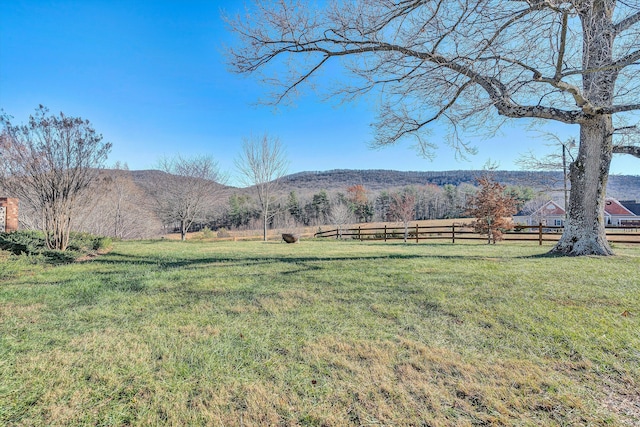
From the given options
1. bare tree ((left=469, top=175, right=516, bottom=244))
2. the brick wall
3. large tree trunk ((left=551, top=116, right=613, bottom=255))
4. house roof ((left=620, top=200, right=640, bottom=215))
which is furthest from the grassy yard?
house roof ((left=620, top=200, right=640, bottom=215))

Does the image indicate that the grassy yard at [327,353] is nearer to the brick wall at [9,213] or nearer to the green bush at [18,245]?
the green bush at [18,245]

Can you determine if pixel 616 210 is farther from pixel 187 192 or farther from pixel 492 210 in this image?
pixel 187 192

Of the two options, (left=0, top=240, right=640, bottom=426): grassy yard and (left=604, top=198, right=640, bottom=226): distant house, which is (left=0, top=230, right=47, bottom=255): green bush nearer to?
(left=0, top=240, right=640, bottom=426): grassy yard

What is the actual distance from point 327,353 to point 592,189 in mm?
8039

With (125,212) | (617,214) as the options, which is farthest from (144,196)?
(617,214)

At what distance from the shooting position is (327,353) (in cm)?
249

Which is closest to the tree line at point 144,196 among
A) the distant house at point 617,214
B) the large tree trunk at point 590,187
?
the large tree trunk at point 590,187

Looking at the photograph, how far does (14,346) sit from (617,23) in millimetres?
10110

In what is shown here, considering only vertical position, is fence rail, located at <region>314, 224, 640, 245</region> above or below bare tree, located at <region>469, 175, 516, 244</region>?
below

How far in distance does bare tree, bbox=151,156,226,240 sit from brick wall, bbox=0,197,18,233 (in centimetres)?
1131

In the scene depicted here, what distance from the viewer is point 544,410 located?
177 centimetres

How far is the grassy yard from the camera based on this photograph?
5.83ft

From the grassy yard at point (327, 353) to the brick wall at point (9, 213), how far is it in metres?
10.8

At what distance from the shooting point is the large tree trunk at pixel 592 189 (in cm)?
700
